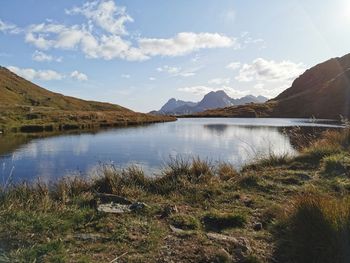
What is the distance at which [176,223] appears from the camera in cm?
753

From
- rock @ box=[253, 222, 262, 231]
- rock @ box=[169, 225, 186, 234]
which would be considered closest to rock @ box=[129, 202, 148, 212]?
rock @ box=[169, 225, 186, 234]

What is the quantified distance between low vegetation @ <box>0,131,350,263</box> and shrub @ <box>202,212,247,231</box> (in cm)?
2

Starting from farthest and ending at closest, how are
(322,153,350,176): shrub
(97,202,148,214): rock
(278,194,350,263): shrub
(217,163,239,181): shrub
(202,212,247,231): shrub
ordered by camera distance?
1. (217,163,239,181): shrub
2. (322,153,350,176): shrub
3. (97,202,148,214): rock
4. (202,212,247,231): shrub
5. (278,194,350,263): shrub

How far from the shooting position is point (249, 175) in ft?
40.0

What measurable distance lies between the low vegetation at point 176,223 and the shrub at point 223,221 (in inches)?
0.8

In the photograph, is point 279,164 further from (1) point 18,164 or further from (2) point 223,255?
(1) point 18,164

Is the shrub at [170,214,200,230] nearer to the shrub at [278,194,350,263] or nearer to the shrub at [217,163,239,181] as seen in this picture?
the shrub at [278,194,350,263]

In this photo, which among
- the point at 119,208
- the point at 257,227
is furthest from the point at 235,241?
the point at 119,208

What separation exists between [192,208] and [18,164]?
17086 mm

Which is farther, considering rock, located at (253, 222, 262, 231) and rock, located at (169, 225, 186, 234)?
rock, located at (253, 222, 262, 231)

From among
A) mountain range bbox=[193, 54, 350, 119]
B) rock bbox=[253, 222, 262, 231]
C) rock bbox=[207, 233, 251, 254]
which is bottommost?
rock bbox=[253, 222, 262, 231]

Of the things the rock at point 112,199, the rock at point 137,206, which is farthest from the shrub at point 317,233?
the rock at point 112,199

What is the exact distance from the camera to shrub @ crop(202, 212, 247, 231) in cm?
748

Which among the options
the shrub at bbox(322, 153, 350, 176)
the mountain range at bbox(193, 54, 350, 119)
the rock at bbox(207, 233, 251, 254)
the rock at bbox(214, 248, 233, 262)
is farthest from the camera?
the mountain range at bbox(193, 54, 350, 119)
